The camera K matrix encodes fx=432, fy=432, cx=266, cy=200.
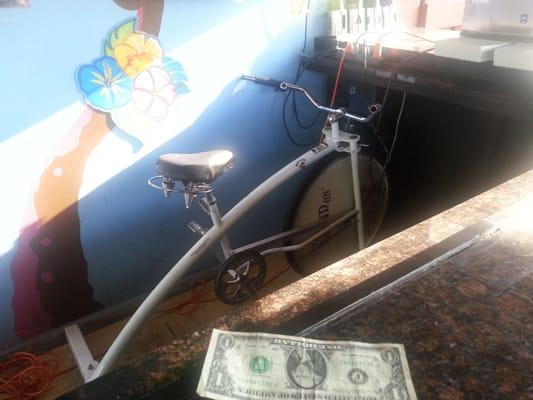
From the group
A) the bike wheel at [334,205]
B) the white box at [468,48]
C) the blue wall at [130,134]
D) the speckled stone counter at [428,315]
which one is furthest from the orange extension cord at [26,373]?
the white box at [468,48]

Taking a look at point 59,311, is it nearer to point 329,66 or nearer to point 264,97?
Answer: point 264,97

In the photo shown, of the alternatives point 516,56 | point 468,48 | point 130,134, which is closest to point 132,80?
point 130,134

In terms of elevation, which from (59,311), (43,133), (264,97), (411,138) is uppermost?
(43,133)

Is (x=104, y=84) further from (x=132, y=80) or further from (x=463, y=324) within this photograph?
(x=463, y=324)

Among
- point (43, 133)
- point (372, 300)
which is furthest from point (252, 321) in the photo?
point (43, 133)

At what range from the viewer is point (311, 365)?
658 millimetres

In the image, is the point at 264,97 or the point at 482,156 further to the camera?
the point at 264,97

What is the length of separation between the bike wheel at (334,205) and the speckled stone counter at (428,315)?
3.91 feet

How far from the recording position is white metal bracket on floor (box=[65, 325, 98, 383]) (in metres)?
1.73

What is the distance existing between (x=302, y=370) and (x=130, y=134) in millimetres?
1421

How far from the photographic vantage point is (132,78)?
173cm

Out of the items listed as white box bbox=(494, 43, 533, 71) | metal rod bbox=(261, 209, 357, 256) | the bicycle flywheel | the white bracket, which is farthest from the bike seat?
white box bbox=(494, 43, 533, 71)

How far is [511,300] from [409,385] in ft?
0.92

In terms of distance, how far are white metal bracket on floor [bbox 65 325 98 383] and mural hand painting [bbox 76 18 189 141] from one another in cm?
92
